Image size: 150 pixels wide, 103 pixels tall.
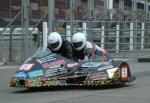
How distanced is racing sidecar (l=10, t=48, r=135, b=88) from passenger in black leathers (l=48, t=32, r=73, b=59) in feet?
0.76

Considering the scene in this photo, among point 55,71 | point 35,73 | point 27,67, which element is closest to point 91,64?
point 55,71

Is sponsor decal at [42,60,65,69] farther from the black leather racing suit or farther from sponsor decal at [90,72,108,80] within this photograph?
sponsor decal at [90,72,108,80]

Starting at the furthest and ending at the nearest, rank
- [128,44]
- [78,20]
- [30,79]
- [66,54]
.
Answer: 1. [78,20]
2. [128,44]
3. [66,54]
4. [30,79]

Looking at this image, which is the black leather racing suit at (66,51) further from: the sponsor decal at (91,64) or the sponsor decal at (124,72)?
the sponsor decal at (124,72)

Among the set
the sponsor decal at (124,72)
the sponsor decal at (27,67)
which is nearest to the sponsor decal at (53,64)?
the sponsor decal at (27,67)

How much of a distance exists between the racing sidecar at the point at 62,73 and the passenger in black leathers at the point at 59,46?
9.1 inches

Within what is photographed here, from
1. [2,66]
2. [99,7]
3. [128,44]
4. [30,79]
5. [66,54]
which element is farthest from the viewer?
[99,7]

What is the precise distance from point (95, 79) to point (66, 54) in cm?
99

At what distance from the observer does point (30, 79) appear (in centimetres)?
1152

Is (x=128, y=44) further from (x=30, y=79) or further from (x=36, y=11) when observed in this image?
(x=30, y=79)

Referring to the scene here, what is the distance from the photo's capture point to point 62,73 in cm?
1195

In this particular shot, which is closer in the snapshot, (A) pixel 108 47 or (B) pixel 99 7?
(A) pixel 108 47

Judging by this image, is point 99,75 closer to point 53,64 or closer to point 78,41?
point 53,64

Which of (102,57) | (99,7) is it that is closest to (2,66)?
(102,57)
